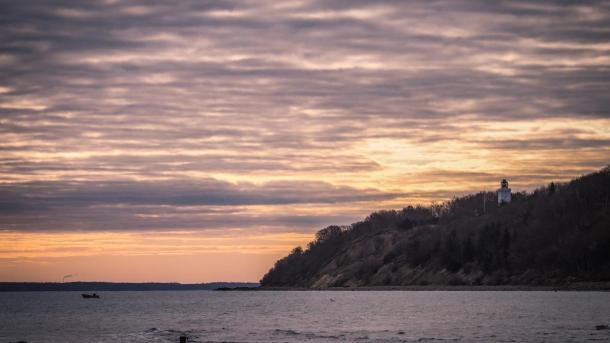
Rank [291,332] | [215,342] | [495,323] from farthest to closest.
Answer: [495,323] → [291,332] → [215,342]

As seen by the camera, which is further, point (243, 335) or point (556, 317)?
point (556, 317)

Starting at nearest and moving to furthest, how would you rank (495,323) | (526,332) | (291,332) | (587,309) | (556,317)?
(526,332)
(291,332)
(495,323)
(556,317)
(587,309)

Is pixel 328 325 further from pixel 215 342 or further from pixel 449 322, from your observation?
pixel 215 342

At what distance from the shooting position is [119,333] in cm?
10319

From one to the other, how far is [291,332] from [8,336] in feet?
111

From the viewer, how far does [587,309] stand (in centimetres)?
13588

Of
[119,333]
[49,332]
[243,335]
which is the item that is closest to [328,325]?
[243,335]

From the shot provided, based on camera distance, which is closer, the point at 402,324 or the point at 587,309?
the point at 402,324

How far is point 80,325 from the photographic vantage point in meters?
124

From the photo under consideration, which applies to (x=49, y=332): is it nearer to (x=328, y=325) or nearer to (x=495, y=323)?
(x=328, y=325)

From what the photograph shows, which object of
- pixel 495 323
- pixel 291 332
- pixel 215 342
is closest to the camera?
pixel 215 342

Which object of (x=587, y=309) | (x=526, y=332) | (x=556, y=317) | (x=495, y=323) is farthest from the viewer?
(x=587, y=309)

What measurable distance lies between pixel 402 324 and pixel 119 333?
34939mm

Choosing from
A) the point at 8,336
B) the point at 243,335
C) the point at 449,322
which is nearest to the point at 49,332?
the point at 8,336
